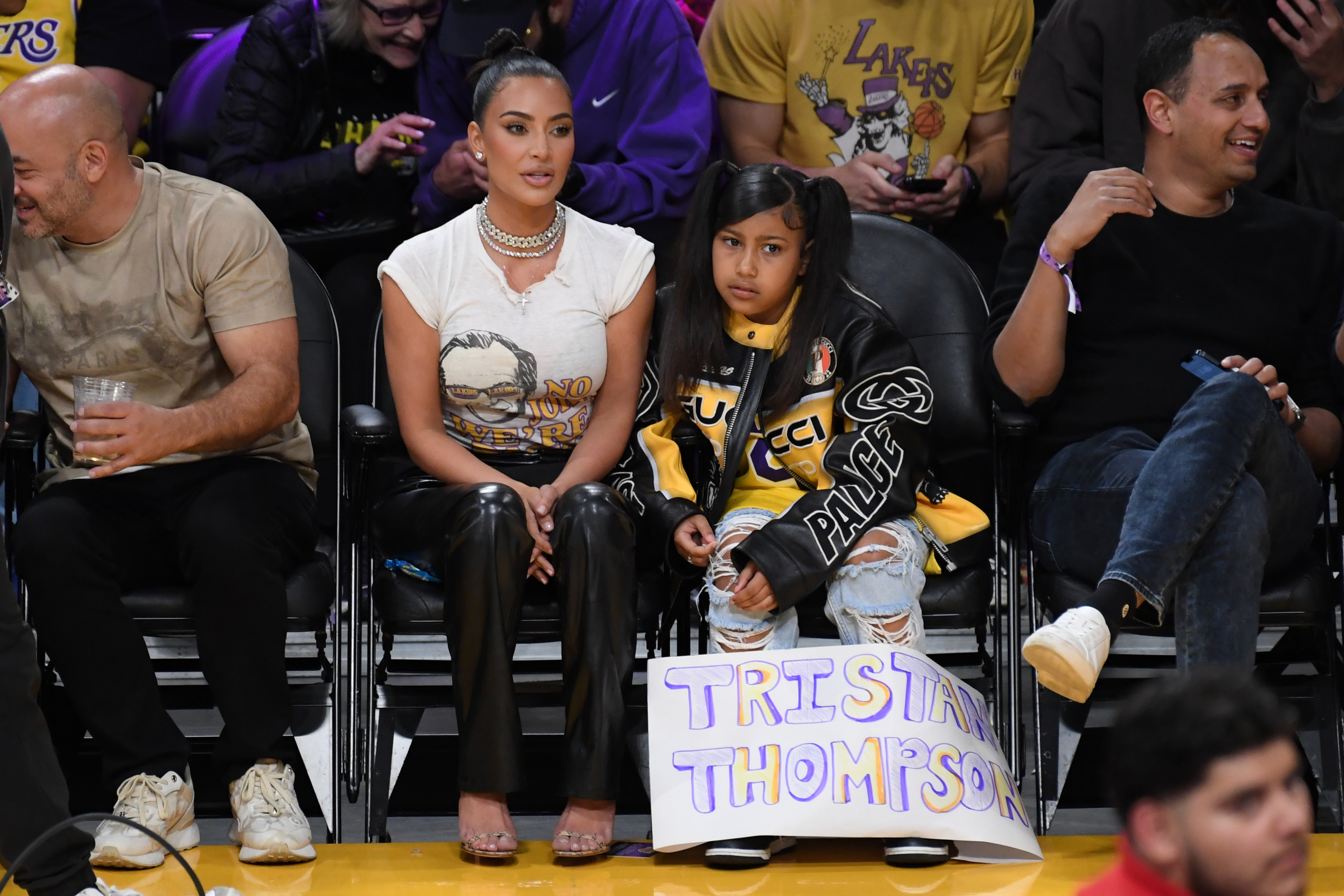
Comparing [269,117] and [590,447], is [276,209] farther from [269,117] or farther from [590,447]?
[590,447]

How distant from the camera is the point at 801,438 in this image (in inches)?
115

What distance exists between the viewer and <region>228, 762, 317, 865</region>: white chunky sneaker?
2.58 m

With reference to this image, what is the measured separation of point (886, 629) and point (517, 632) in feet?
2.04

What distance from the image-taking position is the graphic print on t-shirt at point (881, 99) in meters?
3.74

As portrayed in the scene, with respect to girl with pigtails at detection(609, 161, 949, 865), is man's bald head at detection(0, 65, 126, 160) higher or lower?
higher

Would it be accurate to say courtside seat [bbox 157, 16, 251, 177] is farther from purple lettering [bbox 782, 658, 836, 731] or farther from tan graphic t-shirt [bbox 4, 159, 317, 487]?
purple lettering [bbox 782, 658, 836, 731]

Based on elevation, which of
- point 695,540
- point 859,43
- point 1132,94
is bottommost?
point 695,540

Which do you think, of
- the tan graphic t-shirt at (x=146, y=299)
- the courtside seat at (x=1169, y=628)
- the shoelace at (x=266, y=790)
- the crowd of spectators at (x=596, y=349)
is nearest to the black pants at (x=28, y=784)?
the crowd of spectators at (x=596, y=349)

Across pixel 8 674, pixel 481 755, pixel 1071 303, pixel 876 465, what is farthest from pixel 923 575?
pixel 8 674

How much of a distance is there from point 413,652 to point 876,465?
123 cm

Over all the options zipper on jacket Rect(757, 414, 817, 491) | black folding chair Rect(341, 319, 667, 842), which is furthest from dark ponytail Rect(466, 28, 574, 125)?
zipper on jacket Rect(757, 414, 817, 491)

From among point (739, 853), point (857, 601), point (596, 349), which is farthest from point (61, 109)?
point (739, 853)

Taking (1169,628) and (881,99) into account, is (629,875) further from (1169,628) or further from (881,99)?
(881,99)

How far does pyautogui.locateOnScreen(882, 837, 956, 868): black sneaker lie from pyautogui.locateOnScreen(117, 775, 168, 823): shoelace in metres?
1.17
